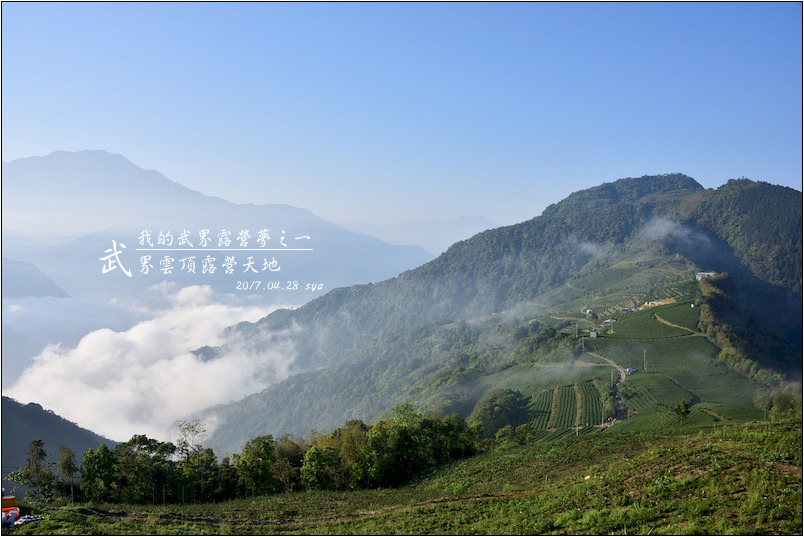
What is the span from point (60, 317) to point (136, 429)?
1989 inches

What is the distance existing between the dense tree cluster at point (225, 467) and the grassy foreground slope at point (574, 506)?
5.45m

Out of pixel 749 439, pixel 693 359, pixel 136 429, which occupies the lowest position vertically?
pixel 136 429

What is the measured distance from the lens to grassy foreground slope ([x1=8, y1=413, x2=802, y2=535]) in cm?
A: 1445

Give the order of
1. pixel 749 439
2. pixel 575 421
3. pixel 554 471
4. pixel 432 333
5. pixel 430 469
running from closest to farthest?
pixel 749 439 < pixel 554 471 < pixel 430 469 < pixel 575 421 < pixel 432 333

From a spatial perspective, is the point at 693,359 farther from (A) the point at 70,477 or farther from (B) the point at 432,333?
(B) the point at 432,333

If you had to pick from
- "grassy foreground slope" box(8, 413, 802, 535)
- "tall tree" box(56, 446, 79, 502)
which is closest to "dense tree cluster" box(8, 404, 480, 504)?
"tall tree" box(56, 446, 79, 502)

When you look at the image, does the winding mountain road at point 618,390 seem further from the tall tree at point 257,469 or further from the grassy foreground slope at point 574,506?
the tall tree at point 257,469

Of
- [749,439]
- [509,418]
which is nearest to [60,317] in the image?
[509,418]

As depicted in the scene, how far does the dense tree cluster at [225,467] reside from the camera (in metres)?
30.1

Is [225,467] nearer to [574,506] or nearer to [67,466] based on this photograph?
[67,466]

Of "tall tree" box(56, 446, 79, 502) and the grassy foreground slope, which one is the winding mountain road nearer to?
the grassy foreground slope

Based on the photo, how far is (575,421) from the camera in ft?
250

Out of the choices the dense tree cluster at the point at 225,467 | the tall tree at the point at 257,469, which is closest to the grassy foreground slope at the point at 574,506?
the tall tree at the point at 257,469

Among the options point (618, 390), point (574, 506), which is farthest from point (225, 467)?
point (618, 390)
